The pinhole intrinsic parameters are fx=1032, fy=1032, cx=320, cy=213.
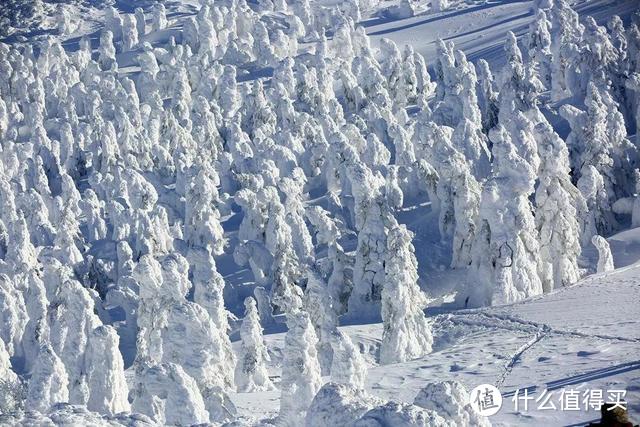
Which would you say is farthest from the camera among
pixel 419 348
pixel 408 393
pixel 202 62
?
pixel 202 62

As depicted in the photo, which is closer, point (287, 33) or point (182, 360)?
point (182, 360)

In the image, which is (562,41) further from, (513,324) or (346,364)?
(346,364)

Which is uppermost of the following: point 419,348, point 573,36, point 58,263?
point 573,36

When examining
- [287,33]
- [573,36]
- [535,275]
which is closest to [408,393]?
[535,275]

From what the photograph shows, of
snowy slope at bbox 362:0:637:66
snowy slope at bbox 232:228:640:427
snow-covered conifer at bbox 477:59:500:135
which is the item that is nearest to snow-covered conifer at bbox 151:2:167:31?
snowy slope at bbox 362:0:637:66

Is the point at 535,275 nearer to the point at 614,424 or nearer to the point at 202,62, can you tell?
the point at 614,424

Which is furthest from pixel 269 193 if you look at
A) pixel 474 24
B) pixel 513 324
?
pixel 474 24
